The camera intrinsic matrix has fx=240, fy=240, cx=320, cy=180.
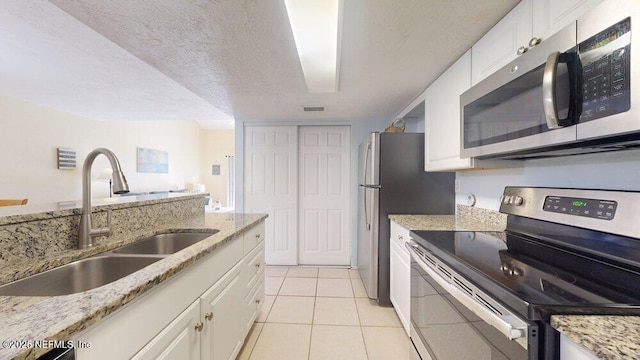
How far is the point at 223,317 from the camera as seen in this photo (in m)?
1.35

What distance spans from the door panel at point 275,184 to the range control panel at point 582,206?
111 inches

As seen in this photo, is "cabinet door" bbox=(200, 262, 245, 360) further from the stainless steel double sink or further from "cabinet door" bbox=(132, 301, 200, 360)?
the stainless steel double sink

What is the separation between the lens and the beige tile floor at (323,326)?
68.7 inches

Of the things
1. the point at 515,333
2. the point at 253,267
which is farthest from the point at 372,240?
the point at 515,333

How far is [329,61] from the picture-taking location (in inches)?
75.4

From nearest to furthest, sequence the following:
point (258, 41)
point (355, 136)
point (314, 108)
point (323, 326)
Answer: point (258, 41), point (323, 326), point (314, 108), point (355, 136)

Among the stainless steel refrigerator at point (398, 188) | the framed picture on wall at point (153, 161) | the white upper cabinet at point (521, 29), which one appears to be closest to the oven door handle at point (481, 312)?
the white upper cabinet at point (521, 29)

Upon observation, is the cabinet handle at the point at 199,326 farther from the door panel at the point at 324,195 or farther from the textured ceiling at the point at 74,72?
the door panel at the point at 324,195

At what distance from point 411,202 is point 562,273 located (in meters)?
1.49

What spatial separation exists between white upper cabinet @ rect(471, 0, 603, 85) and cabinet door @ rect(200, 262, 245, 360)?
6.10ft

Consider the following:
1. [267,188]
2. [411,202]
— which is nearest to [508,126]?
[411,202]

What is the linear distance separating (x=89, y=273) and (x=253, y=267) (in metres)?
1.00

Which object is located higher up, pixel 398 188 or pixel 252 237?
pixel 398 188

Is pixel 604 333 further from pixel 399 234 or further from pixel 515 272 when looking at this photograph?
pixel 399 234
